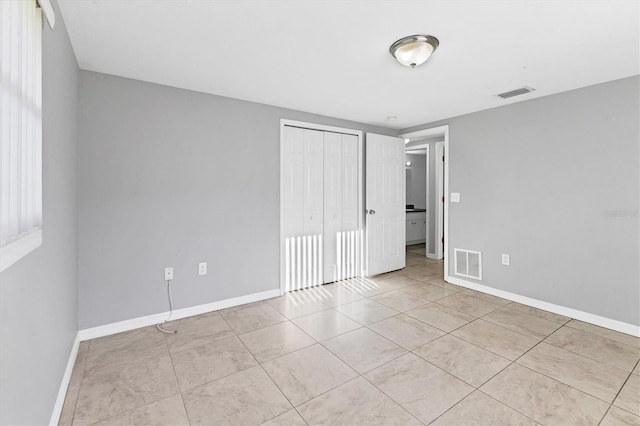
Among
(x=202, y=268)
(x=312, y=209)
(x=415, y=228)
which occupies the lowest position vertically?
(x=202, y=268)

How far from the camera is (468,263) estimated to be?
4.05 meters

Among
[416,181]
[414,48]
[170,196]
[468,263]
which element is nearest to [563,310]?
[468,263]

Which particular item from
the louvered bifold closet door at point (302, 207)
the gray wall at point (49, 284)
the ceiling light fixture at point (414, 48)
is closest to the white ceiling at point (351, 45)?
the ceiling light fixture at point (414, 48)

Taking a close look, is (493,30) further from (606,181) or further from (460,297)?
(460,297)

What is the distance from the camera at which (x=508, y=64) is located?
2506 mm

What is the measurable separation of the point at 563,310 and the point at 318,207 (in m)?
2.92

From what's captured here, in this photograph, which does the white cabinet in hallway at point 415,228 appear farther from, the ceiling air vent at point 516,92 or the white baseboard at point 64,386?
the white baseboard at point 64,386

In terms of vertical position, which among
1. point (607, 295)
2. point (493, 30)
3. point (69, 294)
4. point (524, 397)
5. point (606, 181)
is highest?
point (493, 30)

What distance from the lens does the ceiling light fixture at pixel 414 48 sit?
2.05 metres

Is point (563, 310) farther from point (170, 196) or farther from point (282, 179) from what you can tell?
point (170, 196)

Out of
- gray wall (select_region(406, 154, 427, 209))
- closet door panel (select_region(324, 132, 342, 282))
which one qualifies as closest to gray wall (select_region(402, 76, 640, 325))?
closet door panel (select_region(324, 132, 342, 282))

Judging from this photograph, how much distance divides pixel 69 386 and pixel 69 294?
0.61 meters

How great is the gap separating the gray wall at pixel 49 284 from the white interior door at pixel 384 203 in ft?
11.1

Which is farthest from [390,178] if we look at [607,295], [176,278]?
[176,278]
